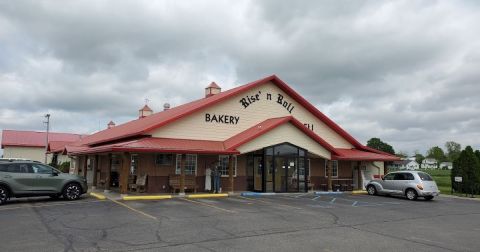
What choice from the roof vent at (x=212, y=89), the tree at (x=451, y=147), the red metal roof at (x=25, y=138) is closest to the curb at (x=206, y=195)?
the roof vent at (x=212, y=89)

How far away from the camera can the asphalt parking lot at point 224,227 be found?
902 centimetres

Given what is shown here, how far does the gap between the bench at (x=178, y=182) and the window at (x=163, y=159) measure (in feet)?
3.45

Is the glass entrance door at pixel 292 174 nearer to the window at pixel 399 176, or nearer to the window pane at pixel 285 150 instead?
the window pane at pixel 285 150

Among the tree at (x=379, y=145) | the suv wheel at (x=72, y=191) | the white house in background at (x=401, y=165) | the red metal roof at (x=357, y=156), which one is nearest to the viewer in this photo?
the suv wheel at (x=72, y=191)

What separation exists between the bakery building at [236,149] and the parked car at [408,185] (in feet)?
9.92

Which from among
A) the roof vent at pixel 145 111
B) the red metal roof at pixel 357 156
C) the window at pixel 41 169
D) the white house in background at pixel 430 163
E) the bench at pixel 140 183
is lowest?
the bench at pixel 140 183

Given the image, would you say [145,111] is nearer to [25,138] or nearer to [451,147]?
[25,138]

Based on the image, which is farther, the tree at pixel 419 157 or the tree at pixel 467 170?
the tree at pixel 419 157

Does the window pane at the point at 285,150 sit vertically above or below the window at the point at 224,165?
above

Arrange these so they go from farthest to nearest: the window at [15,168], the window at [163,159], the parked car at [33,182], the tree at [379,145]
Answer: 1. the tree at [379,145]
2. the window at [163,159]
3. the window at [15,168]
4. the parked car at [33,182]

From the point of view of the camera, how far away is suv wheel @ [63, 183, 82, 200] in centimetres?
1728

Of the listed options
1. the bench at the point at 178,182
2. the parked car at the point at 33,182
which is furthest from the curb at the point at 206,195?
the parked car at the point at 33,182

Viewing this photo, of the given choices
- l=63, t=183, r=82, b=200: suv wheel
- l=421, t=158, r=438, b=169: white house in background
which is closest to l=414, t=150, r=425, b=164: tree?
l=421, t=158, r=438, b=169: white house in background

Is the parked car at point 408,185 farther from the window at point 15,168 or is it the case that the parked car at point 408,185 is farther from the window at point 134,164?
the window at point 15,168
